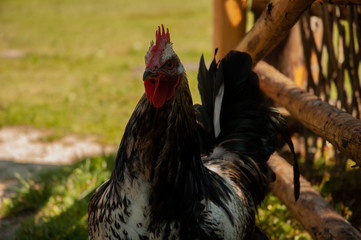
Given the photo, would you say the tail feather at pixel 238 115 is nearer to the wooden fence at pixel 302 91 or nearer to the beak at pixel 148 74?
the wooden fence at pixel 302 91

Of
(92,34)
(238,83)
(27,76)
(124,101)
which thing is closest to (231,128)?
(238,83)

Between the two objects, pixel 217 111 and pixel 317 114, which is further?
pixel 217 111

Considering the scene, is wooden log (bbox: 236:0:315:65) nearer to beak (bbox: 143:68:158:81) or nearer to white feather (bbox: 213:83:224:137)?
white feather (bbox: 213:83:224:137)

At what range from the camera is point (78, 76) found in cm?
841

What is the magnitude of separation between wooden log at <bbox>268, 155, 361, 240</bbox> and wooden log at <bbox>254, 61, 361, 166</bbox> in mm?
508

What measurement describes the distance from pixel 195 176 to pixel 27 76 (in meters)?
6.75

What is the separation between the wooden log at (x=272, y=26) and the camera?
2324 mm

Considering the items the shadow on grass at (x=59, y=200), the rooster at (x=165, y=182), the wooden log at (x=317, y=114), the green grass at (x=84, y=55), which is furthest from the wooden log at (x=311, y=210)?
the green grass at (x=84, y=55)

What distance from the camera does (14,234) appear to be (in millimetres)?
3625

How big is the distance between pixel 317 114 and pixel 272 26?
54 centimetres

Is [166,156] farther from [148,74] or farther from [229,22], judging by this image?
[229,22]

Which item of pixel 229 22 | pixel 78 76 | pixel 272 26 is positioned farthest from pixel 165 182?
pixel 78 76

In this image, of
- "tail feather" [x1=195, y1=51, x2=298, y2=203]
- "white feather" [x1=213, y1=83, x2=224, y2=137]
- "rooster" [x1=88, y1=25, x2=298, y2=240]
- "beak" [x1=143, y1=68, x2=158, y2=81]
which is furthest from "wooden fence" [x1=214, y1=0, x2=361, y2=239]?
"beak" [x1=143, y1=68, x2=158, y2=81]

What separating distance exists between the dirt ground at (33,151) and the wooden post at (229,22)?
6.45ft
